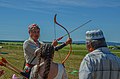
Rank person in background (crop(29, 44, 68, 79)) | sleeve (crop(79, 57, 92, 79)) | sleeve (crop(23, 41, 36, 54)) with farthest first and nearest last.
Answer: sleeve (crop(23, 41, 36, 54)), person in background (crop(29, 44, 68, 79)), sleeve (crop(79, 57, 92, 79))

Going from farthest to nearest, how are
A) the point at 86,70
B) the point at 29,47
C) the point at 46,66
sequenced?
the point at 29,47 < the point at 46,66 < the point at 86,70

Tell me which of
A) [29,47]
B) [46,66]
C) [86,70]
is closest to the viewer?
[86,70]

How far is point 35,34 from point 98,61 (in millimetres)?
2302

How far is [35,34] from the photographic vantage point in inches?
232

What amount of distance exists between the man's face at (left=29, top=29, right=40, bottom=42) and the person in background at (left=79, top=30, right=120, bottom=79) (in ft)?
7.01

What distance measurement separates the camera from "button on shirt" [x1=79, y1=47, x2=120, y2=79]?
373cm

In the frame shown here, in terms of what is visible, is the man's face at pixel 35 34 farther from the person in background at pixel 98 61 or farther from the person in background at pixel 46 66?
the person in background at pixel 98 61

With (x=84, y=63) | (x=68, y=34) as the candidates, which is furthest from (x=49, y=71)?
(x=68, y=34)

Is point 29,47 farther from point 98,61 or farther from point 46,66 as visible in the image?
point 98,61

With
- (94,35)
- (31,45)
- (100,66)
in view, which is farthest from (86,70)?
(31,45)

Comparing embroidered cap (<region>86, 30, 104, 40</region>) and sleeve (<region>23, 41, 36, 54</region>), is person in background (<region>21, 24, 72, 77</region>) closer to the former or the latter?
sleeve (<region>23, 41, 36, 54</region>)

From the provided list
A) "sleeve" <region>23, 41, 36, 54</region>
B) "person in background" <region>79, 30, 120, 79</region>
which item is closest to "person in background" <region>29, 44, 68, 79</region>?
"person in background" <region>79, 30, 120, 79</region>

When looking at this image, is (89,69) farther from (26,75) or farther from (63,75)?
(26,75)

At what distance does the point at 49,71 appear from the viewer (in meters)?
4.21
